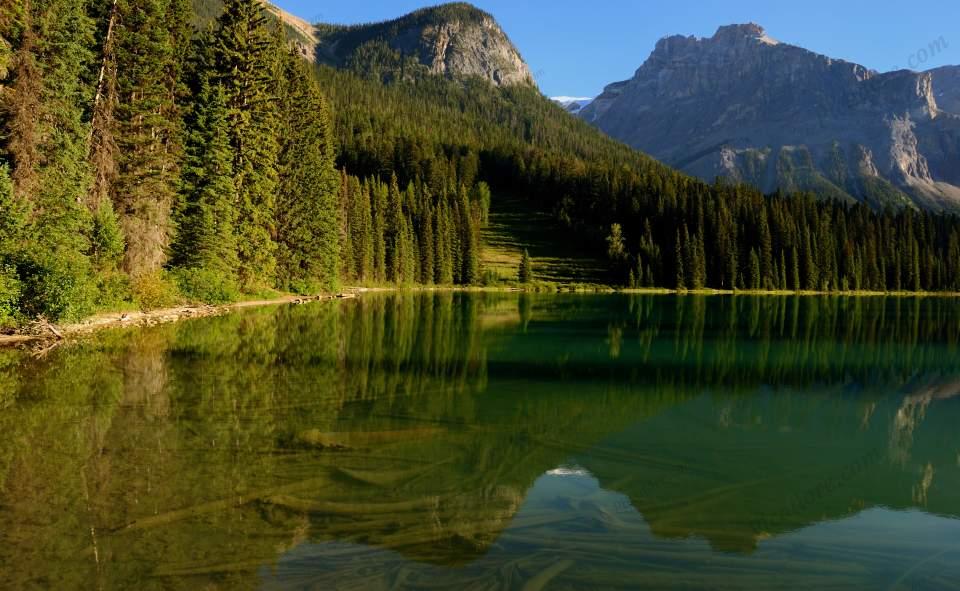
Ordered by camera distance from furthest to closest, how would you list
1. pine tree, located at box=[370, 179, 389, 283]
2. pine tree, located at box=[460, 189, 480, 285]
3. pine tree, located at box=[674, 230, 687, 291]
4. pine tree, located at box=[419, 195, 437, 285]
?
pine tree, located at box=[460, 189, 480, 285] < pine tree, located at box=[674, 230, 687, 291] < pine tree, located at box=[419, 195, 437, 285] < pine tree, located at box=[370, 179, 389, 283]

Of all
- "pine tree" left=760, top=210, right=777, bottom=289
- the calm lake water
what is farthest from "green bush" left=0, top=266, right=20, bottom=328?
"pine tree" left=760, top=210, right=777, bottom=289

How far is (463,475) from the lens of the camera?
10266 millimetres

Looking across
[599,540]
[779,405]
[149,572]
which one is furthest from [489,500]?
[779,405]

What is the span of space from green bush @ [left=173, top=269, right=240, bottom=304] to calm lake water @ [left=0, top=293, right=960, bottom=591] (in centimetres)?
1948

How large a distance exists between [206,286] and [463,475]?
118ft

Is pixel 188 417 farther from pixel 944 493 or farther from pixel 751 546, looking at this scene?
pixel 944 493

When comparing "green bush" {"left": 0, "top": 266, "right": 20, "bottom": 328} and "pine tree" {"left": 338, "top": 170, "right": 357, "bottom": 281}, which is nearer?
"green bush" {"left": 0, "top": 266, "right": 20, "bottom": 328}

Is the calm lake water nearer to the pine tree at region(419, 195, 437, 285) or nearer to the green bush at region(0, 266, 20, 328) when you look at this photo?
the green bush at region(0, 266, 20, 328)

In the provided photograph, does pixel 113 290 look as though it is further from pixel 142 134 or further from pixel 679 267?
pixel 679 267

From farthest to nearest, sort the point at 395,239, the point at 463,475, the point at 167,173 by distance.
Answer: the point at 395,239
the point at 167,173
the point at 463,475

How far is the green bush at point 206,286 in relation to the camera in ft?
132

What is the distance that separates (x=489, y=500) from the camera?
9281 mm

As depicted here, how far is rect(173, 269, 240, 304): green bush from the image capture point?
40197 mm

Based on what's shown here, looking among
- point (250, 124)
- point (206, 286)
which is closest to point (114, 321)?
point (206, 286)
